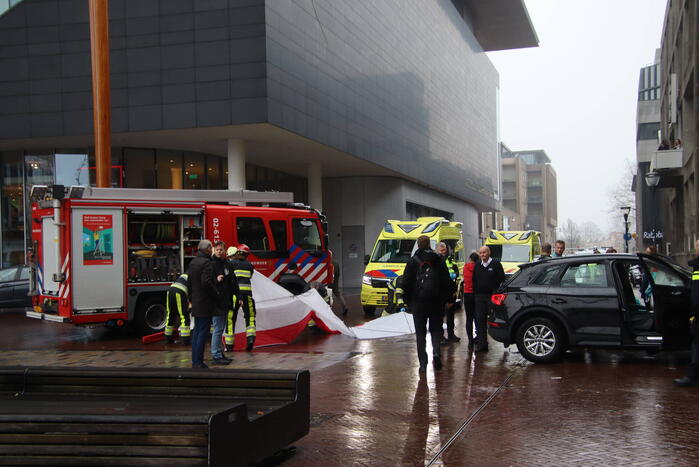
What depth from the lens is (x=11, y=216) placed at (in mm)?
Result: 29484

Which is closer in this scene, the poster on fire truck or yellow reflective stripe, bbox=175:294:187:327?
yellow reflective stripe, bbox=175:294:187:327

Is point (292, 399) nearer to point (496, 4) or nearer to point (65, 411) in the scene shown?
point (65, 411)

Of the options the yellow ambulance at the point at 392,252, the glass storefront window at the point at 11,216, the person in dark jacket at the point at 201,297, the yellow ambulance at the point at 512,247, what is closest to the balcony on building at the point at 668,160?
the yellow ambulance at the point at 512,247

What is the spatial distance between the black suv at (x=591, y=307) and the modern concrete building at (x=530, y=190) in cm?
12396

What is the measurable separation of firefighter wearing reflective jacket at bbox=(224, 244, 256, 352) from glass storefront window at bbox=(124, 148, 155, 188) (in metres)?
19.0

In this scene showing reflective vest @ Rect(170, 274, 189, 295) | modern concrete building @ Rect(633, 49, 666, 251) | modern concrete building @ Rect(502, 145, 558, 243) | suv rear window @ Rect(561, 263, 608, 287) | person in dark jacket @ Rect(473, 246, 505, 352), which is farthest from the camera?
modern concrete building @ Rect(502, 145, 558, 243)

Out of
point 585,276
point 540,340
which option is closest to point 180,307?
point 540,340

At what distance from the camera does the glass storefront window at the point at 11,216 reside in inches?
1155

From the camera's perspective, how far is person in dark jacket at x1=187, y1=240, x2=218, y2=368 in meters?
9.48

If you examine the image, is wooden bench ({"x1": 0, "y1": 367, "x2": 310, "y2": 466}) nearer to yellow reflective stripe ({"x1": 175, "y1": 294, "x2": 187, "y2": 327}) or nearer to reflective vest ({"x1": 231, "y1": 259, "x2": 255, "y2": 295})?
yellow reflective stripe ({"x1": 175, "y1": 294, "x2": 187, "y2": 327})

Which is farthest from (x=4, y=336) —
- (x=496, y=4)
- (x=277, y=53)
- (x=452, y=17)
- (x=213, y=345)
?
(x=496, y=4)

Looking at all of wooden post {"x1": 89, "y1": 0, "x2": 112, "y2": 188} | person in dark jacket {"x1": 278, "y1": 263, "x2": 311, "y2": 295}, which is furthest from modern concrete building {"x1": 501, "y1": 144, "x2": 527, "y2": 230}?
person in dark jacket {"x1": 278, "y1": 263, "x2": 311, "y2": 295}

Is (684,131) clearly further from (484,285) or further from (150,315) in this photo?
(150,315)

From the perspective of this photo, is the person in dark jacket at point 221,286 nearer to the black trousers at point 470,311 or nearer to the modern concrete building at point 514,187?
the black trousers at point 470,311
